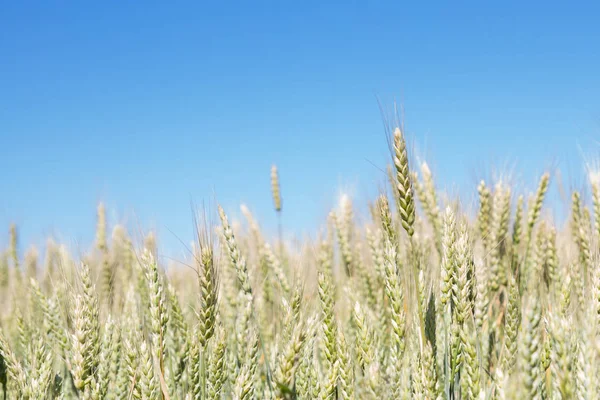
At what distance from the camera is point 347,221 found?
15.8 feet

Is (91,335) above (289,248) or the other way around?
the other way around

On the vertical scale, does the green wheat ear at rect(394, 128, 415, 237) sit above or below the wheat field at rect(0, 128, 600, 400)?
above

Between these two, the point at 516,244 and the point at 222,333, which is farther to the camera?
the point at 516,244

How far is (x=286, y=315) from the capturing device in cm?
206

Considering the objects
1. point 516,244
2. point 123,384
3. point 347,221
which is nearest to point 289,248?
point 347,221

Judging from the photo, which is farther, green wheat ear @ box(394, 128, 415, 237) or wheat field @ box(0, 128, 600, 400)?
green wheat ear @ box(394, 128, 415, 237)

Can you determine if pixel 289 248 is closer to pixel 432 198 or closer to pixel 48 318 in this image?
pixel 432 198

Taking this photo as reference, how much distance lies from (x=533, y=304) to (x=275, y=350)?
950 millimetres

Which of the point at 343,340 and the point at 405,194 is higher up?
the point at 405,194

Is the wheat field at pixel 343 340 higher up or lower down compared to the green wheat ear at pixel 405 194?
lower down

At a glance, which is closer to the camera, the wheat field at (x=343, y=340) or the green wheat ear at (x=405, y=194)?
the wheat field at (x=343, y=340)

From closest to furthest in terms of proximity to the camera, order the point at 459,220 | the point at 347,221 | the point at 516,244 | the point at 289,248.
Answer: the point at 459,220 → the point at 516,244 → the point at 347,221 → the point at 289,248

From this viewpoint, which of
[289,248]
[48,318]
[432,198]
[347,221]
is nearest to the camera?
[48,318]

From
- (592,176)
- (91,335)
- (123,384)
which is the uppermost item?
(592,176)
